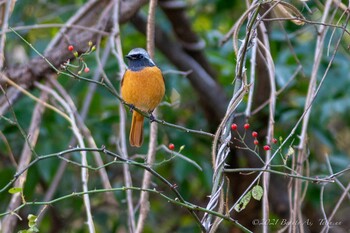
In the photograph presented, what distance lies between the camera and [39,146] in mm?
4199

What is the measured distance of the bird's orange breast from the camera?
378 cm

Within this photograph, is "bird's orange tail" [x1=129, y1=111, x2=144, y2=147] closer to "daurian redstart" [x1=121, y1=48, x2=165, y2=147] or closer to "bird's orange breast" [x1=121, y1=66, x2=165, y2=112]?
"daurian redstart" [x1=121, y1=48, x2=165, y2=147]

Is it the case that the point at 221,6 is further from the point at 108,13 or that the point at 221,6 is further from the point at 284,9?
the point at 284,9

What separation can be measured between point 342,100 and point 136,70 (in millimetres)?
1329

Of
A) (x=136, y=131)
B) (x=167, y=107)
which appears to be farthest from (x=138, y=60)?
(x=167, y=107)

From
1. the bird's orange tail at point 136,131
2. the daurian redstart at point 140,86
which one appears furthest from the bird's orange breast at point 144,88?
the bird's orange tail at point 136,131

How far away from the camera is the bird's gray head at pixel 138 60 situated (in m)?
3.85

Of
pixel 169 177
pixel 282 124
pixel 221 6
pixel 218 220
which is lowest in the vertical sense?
pixel 169 177

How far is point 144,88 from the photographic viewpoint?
3807 mm

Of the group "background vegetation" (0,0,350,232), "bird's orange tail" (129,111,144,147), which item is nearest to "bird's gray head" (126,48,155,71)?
"background vegetation" (0,0,350,232)

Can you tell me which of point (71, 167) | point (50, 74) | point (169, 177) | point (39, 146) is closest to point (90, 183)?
point (71, 167)

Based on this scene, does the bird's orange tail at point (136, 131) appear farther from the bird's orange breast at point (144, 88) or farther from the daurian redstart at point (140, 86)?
the bird's orange breast at point (144, 88)

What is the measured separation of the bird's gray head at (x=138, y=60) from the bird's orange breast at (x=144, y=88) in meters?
0.03

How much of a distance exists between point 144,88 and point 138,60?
20 centimetres
